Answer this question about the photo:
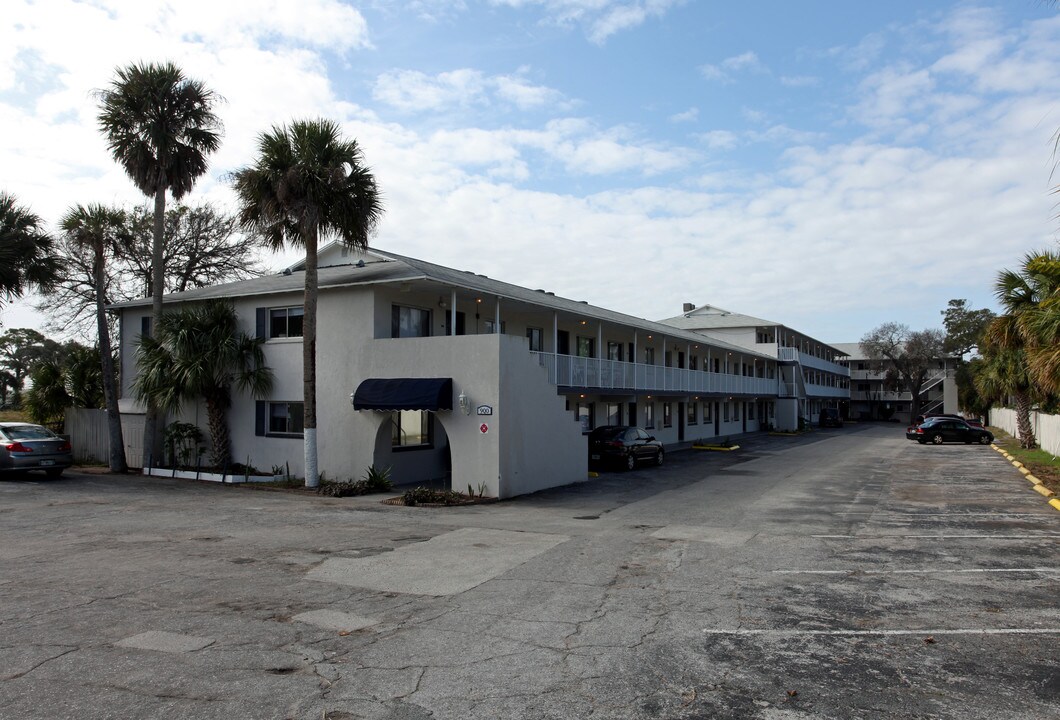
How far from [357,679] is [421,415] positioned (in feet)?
52.9

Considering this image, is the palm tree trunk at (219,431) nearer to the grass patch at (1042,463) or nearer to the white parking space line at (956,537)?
the white parking space line at (956,537)

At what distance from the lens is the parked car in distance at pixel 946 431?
40812 millimetres

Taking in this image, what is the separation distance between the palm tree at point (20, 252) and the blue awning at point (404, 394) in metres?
12.8

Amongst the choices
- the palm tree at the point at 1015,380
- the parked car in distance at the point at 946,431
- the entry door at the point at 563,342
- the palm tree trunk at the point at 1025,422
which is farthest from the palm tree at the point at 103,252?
the parked car in distance at the point at 946,431

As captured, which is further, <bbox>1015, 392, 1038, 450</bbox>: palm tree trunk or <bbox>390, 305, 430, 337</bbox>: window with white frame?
<bbox>1015, 392, 1038, 450</bbox>: palm tree trunk

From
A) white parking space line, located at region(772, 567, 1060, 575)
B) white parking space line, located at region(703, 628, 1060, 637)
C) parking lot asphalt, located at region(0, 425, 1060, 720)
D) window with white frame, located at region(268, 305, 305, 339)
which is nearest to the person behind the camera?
parking lot asphalt, located at region(0, 425, 1060, 720)

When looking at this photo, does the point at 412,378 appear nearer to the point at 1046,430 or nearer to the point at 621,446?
the point at 621,446

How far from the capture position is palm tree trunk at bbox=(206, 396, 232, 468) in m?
22.2

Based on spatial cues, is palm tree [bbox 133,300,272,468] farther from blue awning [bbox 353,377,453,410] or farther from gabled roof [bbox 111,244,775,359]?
blue awning [bbox 353,377,453,410]

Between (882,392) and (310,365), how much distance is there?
94136 millimetres

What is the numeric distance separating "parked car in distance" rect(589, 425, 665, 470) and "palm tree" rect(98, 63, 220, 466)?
14507 millimetres

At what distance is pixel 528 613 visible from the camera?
7781 millimetres

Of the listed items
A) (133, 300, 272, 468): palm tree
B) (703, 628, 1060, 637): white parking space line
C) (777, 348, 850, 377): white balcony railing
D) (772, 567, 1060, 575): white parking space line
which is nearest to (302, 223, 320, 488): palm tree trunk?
(133, 300, 272, 468): palm tree

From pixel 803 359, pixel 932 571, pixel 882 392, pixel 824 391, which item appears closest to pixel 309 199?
pixel 932 571
